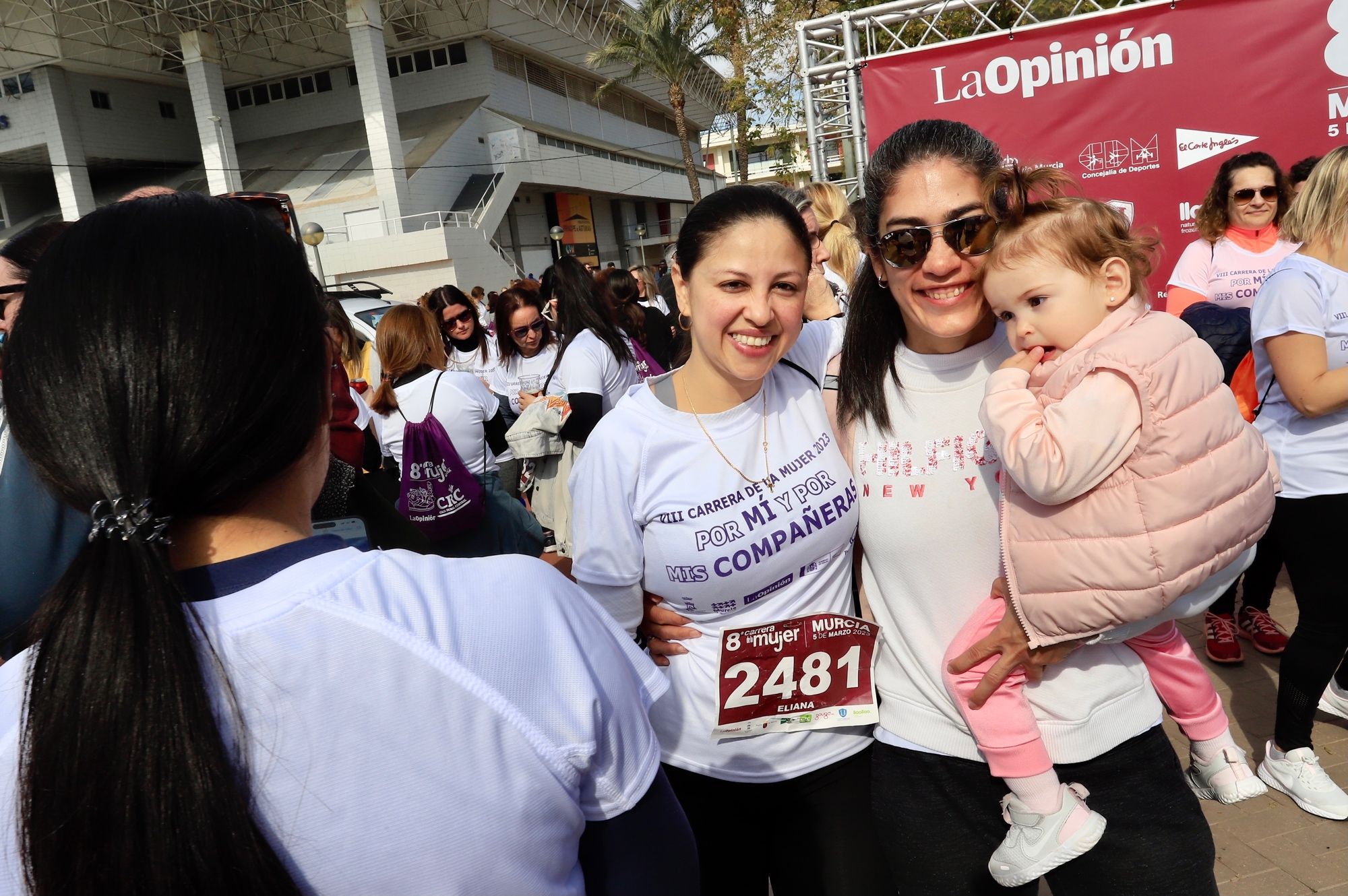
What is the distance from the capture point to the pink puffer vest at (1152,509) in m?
1.52

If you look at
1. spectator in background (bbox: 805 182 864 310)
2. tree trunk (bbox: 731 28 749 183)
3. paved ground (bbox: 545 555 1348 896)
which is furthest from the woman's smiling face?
tree trunk (bbox: 731 28 749 183)

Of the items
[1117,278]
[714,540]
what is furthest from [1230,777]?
[714,540]

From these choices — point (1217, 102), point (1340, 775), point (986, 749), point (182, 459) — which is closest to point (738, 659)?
point (986, 749)

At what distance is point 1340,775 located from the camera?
120 inches

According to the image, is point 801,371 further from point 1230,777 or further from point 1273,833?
point 1273,833

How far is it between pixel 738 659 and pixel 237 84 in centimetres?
4167

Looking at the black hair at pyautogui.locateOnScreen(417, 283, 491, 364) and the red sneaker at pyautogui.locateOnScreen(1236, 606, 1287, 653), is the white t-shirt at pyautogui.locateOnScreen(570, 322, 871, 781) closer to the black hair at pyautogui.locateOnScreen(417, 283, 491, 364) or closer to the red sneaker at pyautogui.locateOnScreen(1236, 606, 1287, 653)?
the red sneaker at pyautogui.locateOnScreen(1236, 606, 1287, 653)

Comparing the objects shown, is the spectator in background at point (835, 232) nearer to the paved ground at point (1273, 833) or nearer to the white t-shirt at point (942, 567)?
the paved ground at point (1273, 833)

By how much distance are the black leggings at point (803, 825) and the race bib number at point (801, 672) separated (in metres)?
0.10

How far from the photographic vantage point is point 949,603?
70.9 inches

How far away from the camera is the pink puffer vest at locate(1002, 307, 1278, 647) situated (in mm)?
1517

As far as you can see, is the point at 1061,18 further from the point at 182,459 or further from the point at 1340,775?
the point at 182,459

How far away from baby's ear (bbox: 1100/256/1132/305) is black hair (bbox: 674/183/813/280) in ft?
2.43

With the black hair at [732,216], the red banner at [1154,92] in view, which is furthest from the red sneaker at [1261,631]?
the black hair at [732,216]
